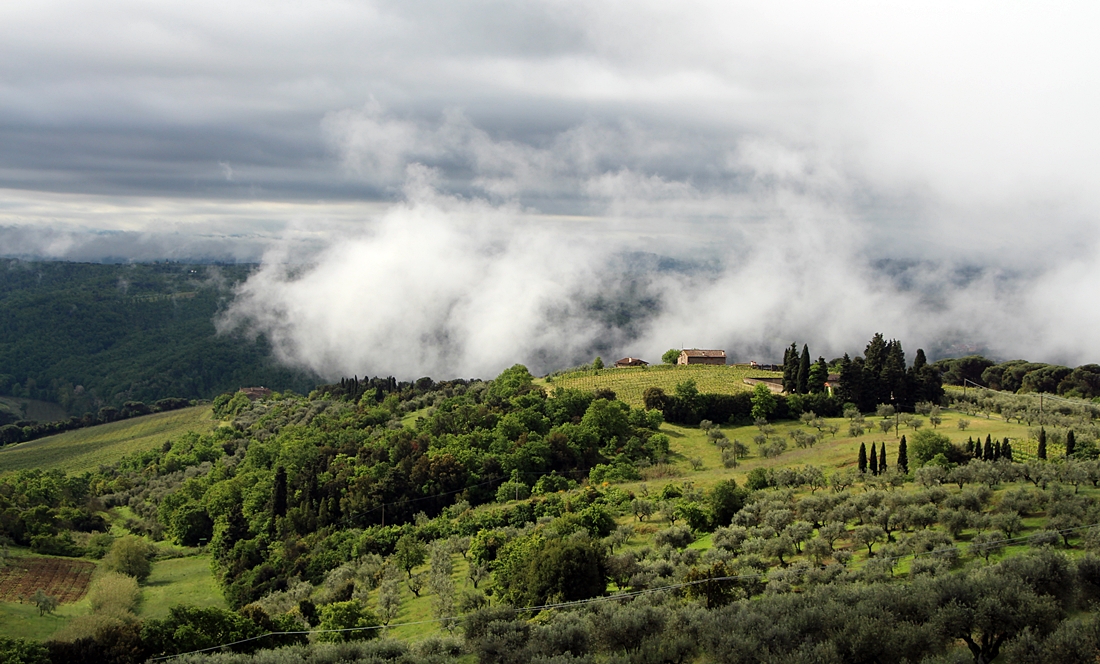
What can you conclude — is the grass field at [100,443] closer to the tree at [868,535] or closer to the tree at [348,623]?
the tree at [348,623]

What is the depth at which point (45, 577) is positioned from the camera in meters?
53.8

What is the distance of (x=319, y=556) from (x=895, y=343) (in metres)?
60.7

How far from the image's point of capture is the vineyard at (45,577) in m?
49.8

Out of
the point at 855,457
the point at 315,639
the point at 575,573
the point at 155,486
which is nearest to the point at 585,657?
the point at 575,573

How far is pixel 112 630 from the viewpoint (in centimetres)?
2920

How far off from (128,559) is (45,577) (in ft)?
18.5

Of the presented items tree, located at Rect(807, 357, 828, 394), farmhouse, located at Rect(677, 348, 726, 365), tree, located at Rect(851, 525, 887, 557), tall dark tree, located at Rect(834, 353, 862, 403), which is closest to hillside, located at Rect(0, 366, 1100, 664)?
tree, located at Rect(851, 525, 887, 557)

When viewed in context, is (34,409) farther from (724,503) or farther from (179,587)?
(724,503)

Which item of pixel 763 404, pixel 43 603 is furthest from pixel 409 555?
pixel 763 404

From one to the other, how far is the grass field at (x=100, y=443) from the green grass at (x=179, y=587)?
156 feet

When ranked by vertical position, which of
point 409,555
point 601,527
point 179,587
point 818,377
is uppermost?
point 818,377

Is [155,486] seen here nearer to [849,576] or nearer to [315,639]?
[315,639]

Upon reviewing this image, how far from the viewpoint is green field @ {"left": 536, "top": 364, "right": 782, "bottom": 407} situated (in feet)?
277

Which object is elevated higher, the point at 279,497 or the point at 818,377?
the point at 818,377
